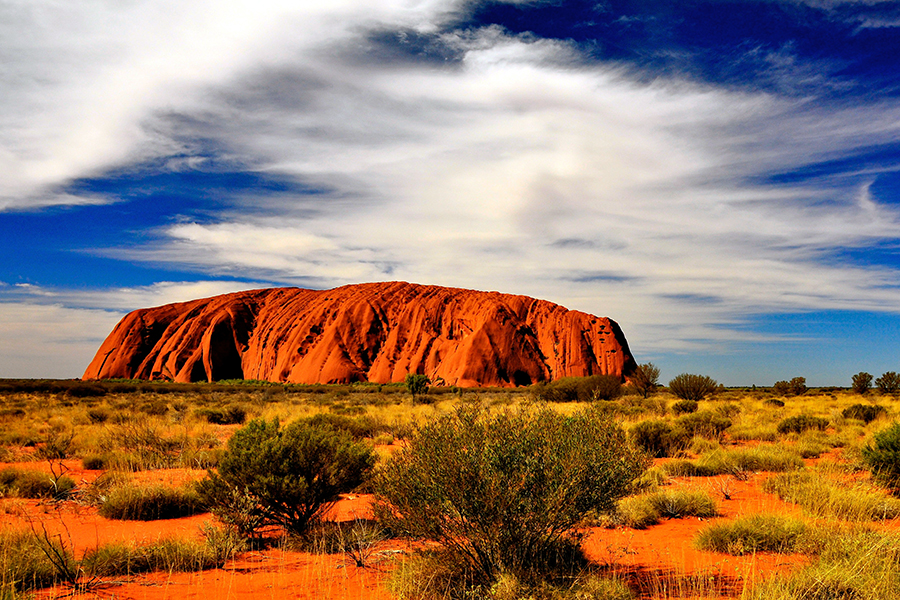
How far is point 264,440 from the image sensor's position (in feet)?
21.6

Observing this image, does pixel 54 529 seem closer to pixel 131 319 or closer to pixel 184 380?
pixel 184 380

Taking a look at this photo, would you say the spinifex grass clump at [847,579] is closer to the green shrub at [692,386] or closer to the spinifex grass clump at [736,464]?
the spinifex grass clump at [736,464]

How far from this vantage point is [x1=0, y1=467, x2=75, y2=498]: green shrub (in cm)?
834

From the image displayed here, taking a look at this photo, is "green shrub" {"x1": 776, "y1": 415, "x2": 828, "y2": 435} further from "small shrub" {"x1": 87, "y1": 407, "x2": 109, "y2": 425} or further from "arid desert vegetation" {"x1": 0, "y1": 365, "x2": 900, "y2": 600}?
"small shrub" {"x1": 87, "y1": 407, "x2": 109, "y2": 425}

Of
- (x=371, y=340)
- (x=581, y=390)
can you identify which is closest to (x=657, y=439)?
(x=581, y=390)

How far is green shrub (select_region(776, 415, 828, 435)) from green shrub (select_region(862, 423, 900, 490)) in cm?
702

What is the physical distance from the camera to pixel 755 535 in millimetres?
5664

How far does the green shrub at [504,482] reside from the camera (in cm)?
404

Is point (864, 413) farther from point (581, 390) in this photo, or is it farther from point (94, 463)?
point (94, 463)

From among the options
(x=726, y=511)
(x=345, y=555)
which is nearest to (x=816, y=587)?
(x=726, y=511)

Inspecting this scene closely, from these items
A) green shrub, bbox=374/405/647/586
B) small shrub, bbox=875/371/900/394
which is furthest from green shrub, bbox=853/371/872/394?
green shrub, bbox=374/405/647/586

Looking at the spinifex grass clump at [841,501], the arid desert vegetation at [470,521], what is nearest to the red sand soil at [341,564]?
the arid desert vegetation at [470,521]

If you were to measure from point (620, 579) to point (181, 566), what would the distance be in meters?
4.31

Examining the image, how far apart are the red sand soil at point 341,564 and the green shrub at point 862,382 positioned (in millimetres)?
39856
